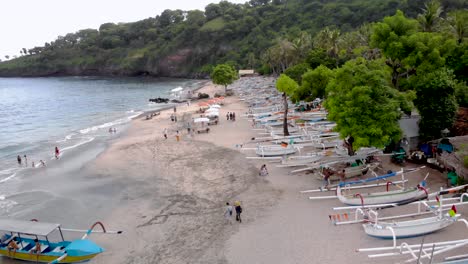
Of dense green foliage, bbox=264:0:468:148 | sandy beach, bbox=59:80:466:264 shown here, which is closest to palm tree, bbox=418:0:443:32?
dense green foliage, bbox=264:0:468:148

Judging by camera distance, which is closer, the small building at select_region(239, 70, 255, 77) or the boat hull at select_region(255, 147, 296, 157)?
the boat hull at select_region(255, 147, 296, 157)

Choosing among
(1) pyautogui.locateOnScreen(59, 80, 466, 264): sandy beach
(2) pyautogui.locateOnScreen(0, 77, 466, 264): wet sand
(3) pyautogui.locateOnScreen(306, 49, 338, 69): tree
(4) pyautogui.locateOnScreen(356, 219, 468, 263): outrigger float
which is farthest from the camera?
(3) pyautogui.locateOnScreen(306, 49, 338, 69): tree

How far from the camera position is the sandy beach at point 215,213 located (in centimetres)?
1628

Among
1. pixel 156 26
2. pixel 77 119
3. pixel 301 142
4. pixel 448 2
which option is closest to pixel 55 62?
pixel 156 26

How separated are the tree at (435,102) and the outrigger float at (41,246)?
70.3 ft

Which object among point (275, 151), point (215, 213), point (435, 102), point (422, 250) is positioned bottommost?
point (215, 213)

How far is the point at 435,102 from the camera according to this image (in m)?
24.1

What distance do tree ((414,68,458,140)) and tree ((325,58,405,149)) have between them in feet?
9.70

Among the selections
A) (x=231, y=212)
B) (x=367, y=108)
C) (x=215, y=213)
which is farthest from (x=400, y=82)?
(x=215, y=213)

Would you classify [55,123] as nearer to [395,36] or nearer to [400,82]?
[400,82]

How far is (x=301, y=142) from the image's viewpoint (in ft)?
103

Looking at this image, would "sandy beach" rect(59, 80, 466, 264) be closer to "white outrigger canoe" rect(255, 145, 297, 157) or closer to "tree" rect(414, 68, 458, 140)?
"white outrigger canoe" rect(255, 145, 297, 157)

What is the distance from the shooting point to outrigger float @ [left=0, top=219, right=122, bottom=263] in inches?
662

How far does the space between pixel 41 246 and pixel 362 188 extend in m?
18.0
